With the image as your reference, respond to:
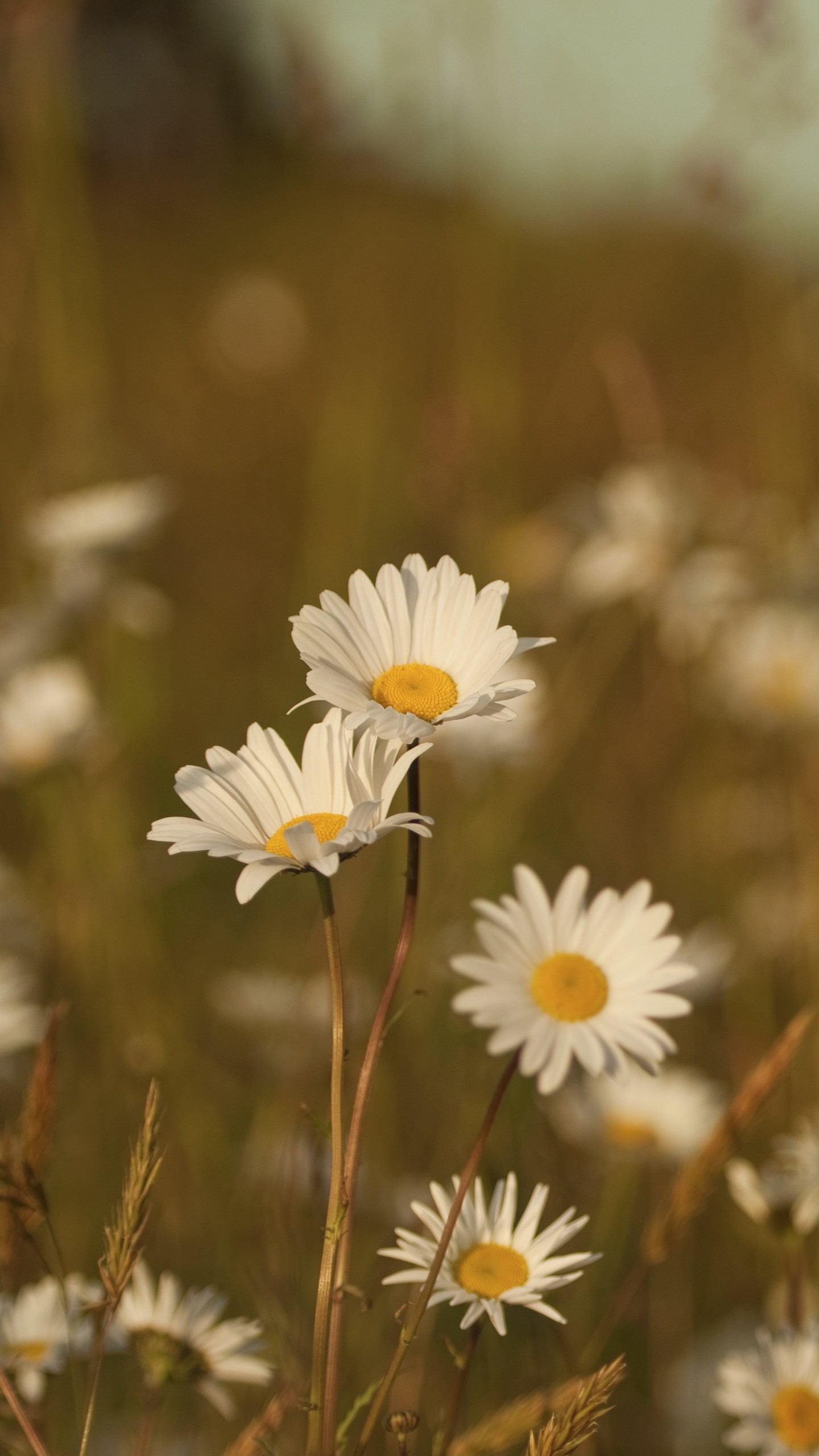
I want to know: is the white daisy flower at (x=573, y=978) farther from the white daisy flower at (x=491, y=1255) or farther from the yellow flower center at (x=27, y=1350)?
the yellow flower center at (x=27, y=1350)

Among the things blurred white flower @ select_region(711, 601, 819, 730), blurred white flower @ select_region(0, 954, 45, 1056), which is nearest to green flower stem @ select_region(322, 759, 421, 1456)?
blurred white flower @ select_region(0, 954, 45, 1056)

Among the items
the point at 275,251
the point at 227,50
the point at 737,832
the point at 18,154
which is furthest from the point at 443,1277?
the point at 227,50

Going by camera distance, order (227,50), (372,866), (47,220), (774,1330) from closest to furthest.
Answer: (774,1330)
(372,866)
(47,220)
(227,50)

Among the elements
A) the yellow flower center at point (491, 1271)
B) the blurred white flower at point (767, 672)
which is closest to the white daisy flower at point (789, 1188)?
the yellow flower center at point (491, 1271)

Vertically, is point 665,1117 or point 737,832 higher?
point 737,832

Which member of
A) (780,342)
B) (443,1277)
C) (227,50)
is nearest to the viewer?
(443,1277)

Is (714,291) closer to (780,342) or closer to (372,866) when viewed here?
(780,342)

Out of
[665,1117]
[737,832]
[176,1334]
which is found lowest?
[176,1334]
